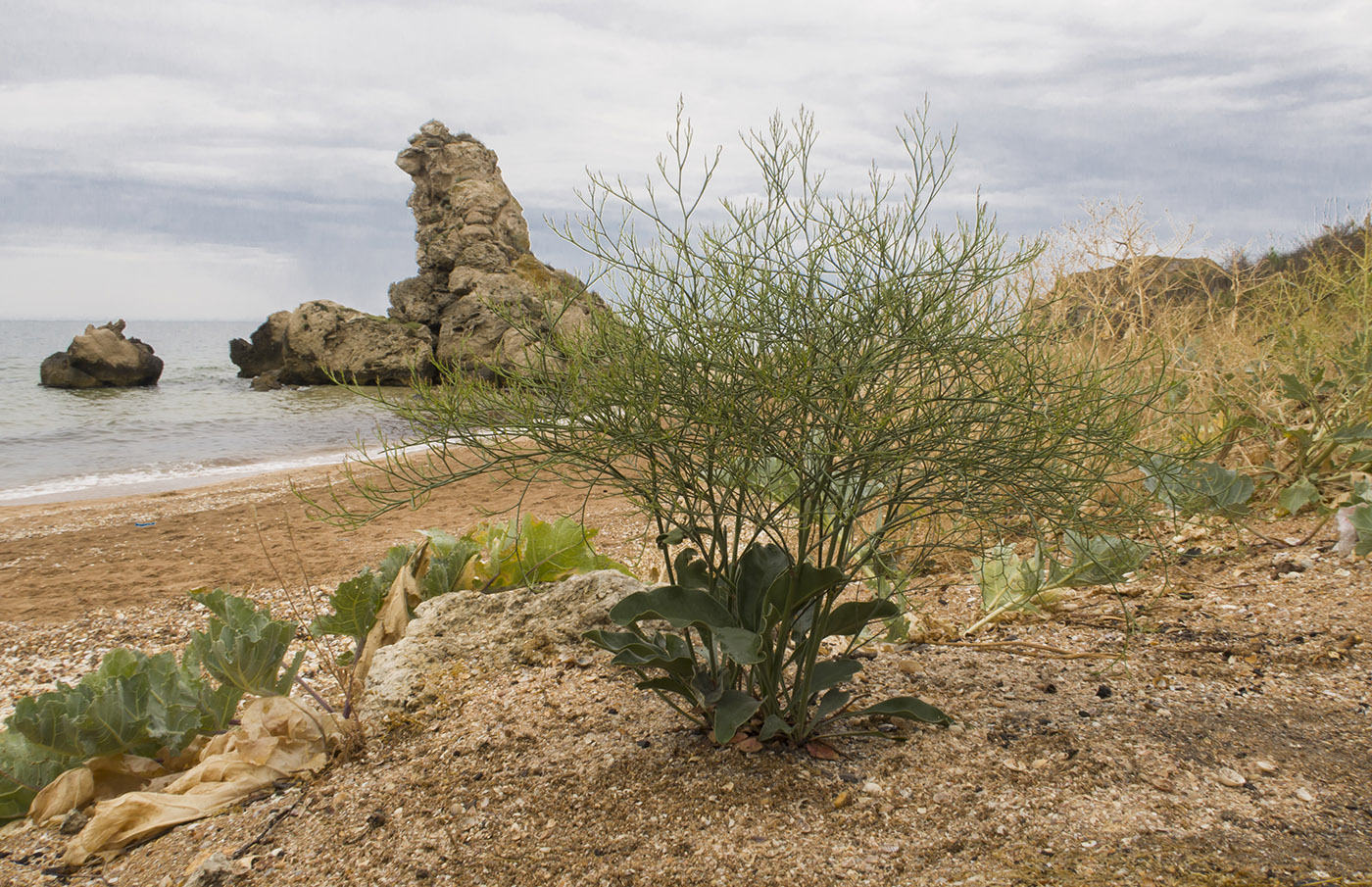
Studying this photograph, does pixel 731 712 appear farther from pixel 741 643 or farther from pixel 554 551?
pixel 554 551

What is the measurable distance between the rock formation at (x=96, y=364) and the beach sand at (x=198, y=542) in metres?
26.3

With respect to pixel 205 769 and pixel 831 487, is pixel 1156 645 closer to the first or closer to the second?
pixel 831 487

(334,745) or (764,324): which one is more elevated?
(764,324)

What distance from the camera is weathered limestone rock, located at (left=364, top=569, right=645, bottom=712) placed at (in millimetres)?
2625

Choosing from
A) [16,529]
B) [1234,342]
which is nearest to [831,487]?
[1234,342]

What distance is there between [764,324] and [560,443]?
1.89 feet

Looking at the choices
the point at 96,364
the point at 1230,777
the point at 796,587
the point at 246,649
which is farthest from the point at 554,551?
the point at 96,364

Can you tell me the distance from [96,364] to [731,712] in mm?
37608

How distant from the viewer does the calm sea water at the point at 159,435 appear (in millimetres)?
13773

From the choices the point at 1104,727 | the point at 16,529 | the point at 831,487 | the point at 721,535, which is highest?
the point at 831,487

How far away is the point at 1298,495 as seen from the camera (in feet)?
13.4

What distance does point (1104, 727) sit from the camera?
7.57ft

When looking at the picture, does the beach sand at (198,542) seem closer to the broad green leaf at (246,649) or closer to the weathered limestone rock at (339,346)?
the broad green leaf at (246,649)

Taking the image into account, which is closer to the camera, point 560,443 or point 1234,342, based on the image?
point 560,443
